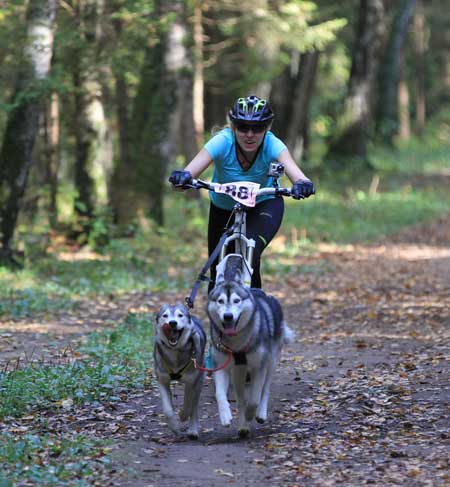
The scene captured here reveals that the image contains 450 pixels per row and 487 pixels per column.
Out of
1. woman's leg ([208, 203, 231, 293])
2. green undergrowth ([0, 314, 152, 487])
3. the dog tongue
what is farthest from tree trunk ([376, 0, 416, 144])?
the dog tongue

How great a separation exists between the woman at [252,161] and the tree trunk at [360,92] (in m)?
24.9

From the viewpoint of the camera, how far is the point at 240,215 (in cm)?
792

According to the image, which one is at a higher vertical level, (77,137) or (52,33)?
(52,33)

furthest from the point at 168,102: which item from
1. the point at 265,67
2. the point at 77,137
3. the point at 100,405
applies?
the point at 100,405

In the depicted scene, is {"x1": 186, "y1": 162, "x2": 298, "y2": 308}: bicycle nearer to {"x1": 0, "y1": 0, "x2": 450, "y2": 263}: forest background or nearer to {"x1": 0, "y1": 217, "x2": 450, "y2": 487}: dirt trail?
{"x1": 0, "y1": 217, "x2": 450, "y2": 487}: dirt trail

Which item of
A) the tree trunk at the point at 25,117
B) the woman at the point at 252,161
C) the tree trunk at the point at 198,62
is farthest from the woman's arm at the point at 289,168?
the tree trunk at the point at 198,62

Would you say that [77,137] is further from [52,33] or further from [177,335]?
[177,335]

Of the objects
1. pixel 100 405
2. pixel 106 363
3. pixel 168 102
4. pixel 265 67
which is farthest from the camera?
pixel 265 67

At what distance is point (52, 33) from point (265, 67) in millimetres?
13394

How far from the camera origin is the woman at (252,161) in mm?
7832

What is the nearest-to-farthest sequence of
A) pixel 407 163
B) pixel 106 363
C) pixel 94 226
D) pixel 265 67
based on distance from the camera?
1. pixel 106 363
2. pixel 94 226
3. pixel 265 67
4. pixel 407 163

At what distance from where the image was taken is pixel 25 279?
1480cm

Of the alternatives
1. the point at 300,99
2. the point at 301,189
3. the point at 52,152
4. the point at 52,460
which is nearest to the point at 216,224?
the point at 301,189

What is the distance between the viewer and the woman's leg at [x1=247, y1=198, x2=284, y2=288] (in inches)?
313
